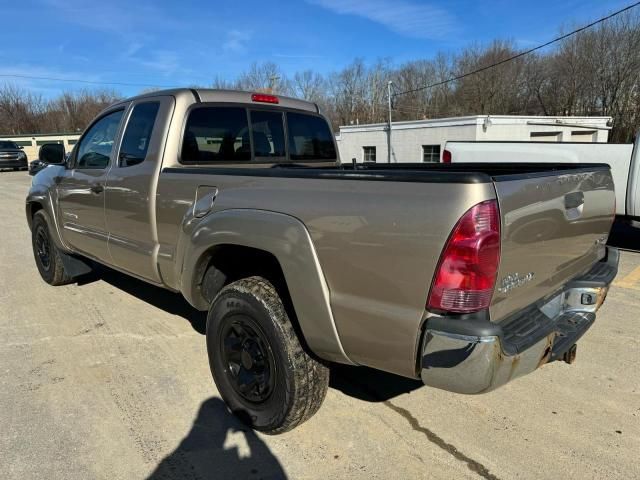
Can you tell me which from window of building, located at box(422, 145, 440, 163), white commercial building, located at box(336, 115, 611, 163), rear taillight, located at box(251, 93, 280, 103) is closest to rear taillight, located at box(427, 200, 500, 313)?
rear taillight, located at box(251, 93, 280, 103)

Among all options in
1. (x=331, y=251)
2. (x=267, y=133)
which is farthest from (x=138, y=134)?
(x=331, y=251)

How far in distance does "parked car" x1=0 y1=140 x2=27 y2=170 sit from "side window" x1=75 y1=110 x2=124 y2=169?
28.6 metres

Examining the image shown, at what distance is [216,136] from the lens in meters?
3.61

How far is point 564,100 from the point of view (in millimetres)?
47688

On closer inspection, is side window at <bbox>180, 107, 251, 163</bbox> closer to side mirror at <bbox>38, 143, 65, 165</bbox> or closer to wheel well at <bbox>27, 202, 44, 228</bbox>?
side mirror at <bbox>38, 143, 65, 165</bbox>

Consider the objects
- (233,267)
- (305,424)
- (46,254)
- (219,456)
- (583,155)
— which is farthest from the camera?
(583,155)

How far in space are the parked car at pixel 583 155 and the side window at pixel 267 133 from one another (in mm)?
4867

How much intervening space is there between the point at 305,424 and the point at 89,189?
9.27ft

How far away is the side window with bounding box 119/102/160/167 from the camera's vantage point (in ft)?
11.6

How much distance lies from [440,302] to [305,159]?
2743 millimetres

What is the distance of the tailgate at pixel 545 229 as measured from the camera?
1996 mm

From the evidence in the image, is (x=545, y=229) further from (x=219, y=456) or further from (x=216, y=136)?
(x=216, y=136)

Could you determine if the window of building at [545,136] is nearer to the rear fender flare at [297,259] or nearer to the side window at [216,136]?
the side window at [216,136]

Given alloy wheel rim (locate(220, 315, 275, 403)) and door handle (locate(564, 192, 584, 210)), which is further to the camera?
alloy wheel rim (locate(220, 315, 275, 403))
